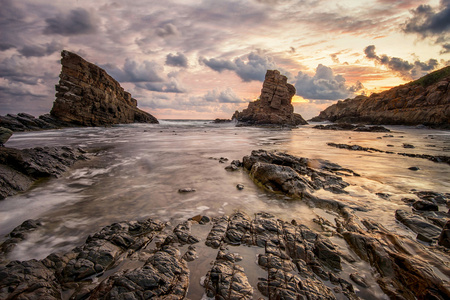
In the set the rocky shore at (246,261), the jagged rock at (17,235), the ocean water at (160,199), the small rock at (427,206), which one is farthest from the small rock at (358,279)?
the jagged rock at (17,235)

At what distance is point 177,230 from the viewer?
12.4ft

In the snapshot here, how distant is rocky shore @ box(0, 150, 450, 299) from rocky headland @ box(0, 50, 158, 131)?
36.1m

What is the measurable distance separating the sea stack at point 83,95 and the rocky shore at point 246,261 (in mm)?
41524

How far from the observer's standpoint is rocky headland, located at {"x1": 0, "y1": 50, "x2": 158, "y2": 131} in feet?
101

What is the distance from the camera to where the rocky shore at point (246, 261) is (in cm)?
237

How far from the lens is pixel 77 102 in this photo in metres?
36.5

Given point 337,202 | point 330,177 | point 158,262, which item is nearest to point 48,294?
point 158,262

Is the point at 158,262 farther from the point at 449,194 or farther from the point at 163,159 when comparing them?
the point at 163,159

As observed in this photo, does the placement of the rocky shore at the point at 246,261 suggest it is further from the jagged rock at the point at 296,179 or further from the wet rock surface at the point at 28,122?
the wet rock surface at the point at 28,122

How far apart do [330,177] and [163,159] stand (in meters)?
8.62

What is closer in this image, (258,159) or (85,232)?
(85,232)

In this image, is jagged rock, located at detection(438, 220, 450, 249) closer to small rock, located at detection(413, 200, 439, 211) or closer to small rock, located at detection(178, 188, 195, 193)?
small rock, located at detection(413, 200, 439, 211)

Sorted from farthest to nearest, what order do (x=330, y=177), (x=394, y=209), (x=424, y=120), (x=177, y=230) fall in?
1. (x=424, y=120)
2. (x=330, y=177)
3. (x=394, y=209)
4. (x=177, y=230)

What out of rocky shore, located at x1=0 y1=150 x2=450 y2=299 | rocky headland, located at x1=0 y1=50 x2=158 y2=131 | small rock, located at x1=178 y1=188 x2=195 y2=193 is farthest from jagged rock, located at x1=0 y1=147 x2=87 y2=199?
rocky headland, located at x1=0 y1=50 x2=158 y2=131
